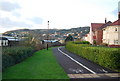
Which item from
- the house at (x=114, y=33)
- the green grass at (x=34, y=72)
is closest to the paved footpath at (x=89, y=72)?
the green grass at (x=34, y=72)

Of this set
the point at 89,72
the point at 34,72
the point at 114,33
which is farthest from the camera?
the point at 114,33

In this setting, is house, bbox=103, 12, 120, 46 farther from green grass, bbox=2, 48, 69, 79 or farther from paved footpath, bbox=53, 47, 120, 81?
green grass, bbox=2, 48, 69, 79

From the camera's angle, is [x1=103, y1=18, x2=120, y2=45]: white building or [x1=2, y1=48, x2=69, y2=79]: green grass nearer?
[x1=2, y1=48, x2=69, y2=79]: green grass

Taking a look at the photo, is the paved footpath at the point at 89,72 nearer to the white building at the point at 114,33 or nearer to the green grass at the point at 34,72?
the green grass at the point at 34,72

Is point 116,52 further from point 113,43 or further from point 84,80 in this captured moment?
point 113,43

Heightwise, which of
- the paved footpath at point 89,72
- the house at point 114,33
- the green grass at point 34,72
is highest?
the house at point 114,33

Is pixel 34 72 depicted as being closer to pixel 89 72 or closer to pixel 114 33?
pixel 89 72

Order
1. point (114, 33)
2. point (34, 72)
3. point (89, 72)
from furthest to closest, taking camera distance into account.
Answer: point (114, 33)
point (89, 72)
point (34, 72)

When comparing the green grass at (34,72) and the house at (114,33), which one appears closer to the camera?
the green grass at (34,72)

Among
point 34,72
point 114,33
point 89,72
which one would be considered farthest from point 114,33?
point 34,72

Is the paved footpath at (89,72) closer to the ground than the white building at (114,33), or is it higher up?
closer to the ground

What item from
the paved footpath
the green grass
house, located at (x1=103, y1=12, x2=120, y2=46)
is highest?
house, located at (x1=103, y1=12, x2=120, y2=46)

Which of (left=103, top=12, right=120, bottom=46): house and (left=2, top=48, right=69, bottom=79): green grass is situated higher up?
(left=103, top=12, right=120, bottom=46): house

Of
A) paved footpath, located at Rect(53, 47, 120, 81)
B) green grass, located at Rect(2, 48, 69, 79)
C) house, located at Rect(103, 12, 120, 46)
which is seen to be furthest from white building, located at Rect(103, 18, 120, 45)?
green grass, located at Rect(2, 48, 69, 79)
